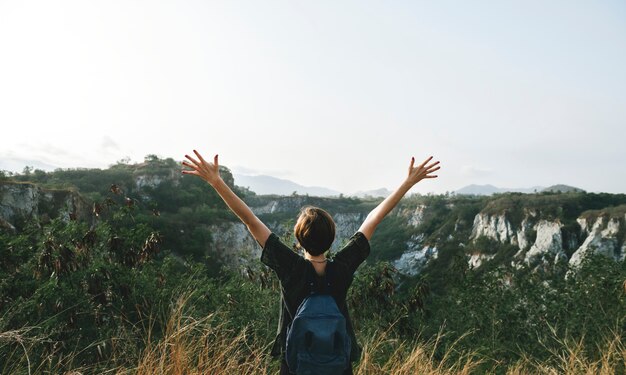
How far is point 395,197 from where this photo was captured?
2535mm

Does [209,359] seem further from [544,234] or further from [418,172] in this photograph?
[544,234]

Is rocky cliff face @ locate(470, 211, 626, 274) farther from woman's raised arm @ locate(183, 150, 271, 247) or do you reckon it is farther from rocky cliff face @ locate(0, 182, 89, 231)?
woman's raised arm @ locate(183, 150, 271, 247)

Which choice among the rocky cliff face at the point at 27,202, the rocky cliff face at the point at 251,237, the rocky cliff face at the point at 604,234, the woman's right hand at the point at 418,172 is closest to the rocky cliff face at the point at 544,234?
the rocky cliff face at the point at 604,234

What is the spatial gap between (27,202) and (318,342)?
30231 millimetres

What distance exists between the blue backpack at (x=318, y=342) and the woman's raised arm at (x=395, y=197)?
600 millimetres

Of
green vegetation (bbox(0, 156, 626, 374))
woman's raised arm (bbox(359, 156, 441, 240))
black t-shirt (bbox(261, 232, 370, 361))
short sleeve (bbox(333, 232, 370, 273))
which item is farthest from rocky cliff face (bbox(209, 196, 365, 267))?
black t-shirt (bbox(261, 232, 370, 361))

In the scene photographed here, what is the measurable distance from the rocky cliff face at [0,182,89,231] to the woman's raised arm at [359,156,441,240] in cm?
2331

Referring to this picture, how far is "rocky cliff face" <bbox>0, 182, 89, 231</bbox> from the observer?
2452cm

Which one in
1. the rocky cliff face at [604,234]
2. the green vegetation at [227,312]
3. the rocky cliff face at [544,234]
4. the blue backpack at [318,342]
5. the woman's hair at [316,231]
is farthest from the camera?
the rocky cliff face at [544,234]

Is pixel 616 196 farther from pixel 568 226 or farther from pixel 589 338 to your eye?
pixel 589 338

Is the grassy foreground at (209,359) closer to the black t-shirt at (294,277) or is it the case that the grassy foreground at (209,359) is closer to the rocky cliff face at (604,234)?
the black t-shirt at (294,277)

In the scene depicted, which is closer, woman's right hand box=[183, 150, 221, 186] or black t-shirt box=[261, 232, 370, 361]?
black t-shirt box=[261, 232, 370, 361]

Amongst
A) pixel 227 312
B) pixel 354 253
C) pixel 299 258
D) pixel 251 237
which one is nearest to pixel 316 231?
pixel 299 258

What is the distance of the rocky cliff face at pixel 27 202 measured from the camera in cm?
2452
